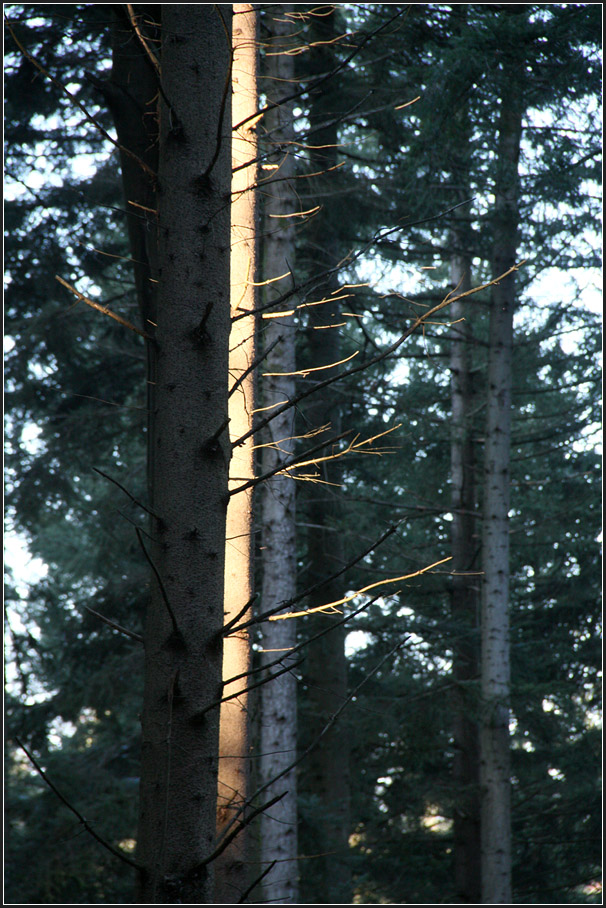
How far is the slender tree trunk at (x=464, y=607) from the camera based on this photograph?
10.6 meters

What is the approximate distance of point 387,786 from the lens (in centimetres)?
1198

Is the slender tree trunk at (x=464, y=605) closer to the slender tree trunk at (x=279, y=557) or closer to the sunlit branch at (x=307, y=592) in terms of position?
the slender tree trunk at (x=279, y=557)

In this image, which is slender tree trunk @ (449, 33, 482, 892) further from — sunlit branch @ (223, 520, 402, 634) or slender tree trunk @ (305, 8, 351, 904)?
sunlit branch @ (223, 520, 402, 634)

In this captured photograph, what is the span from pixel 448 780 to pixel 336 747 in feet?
16.3

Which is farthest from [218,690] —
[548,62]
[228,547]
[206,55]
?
[548,62]

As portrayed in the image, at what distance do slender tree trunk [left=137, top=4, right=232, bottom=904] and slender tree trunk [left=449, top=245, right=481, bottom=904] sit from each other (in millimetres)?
7739

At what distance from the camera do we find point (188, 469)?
2.04 meters

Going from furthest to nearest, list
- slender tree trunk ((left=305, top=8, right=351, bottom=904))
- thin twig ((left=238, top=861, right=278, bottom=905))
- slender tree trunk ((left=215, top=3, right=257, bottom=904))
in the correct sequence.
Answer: slender tree trunk ((left=305, top=8, right=351, bottom=904)) → slender tree trunk ((left=215, top=3, right=257, bottom=904)) → thin twig ((left=238, top=861, right=278, bottom=905))

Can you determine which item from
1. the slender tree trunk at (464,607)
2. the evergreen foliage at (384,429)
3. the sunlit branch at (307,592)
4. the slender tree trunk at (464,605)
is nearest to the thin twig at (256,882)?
the sunlit branch at (307,592)

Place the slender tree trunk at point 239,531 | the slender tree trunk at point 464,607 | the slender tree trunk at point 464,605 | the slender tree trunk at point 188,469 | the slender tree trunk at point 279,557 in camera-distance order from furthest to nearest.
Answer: the slender tree trunk at point 464,607 < the slender tree trunk at point 464,605 < the slender tree trunk at point 279,557 < the slender tree trunk at point 239,531 < the slender tree trunk at point 188,469

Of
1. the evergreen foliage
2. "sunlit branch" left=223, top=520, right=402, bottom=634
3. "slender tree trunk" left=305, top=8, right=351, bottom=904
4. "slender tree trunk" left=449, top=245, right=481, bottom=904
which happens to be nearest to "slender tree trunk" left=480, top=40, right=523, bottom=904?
the evergreen foliage

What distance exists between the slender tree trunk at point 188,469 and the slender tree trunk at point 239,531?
2.22ft

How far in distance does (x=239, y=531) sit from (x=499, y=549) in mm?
5933

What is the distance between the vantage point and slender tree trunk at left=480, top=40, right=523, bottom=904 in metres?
7.81
